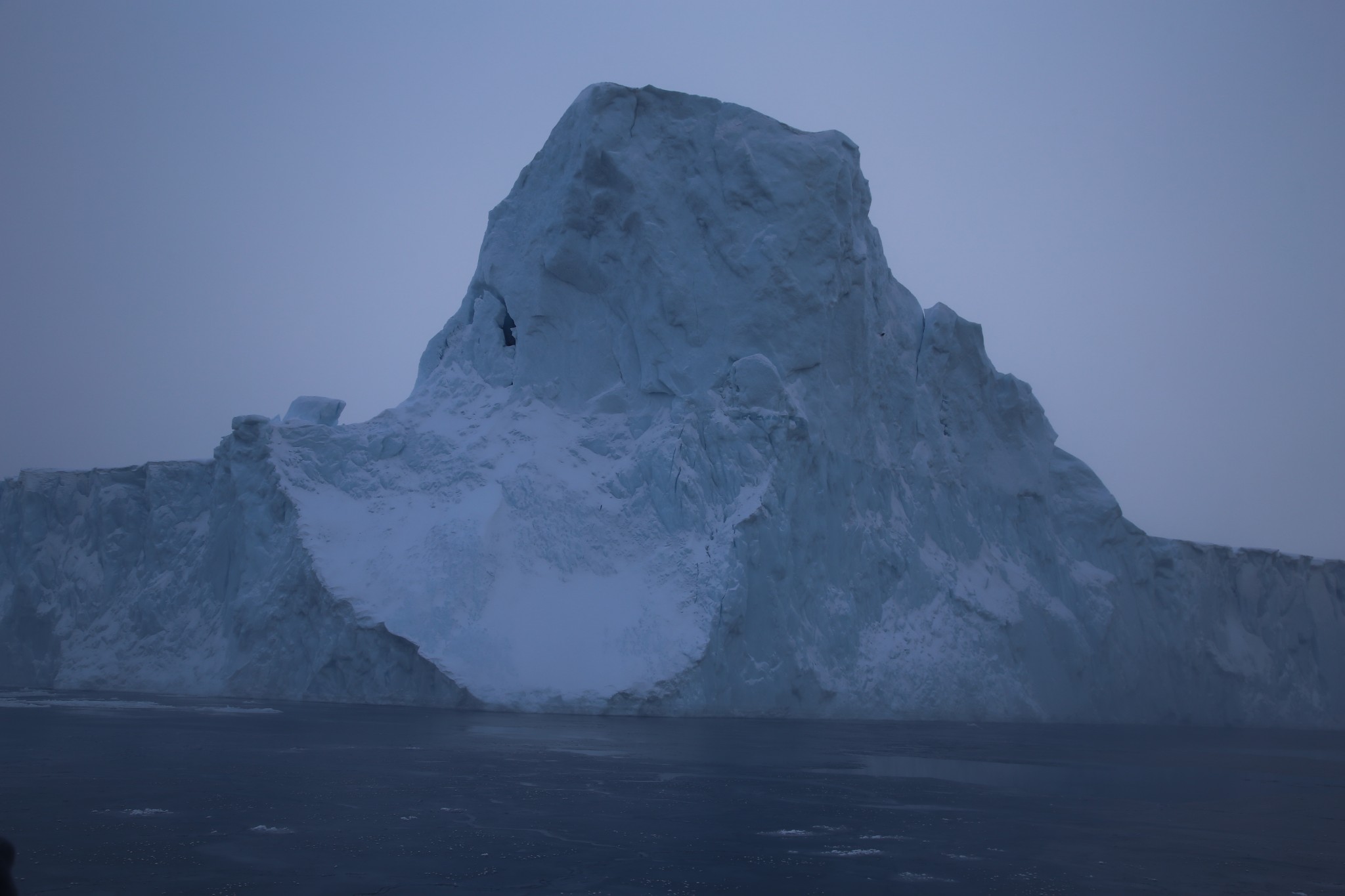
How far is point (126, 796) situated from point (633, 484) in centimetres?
1650

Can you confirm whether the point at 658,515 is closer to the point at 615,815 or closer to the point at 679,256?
the point at 679,256

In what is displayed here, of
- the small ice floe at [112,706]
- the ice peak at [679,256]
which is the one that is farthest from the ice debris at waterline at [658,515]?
the small ice floe at [112,706]

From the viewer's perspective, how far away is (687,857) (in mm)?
7848

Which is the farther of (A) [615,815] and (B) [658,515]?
(B) [658,515]

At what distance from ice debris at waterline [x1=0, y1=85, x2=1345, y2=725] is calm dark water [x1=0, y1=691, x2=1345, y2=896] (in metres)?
5.38

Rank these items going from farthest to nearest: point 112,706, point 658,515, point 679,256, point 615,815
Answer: point 679,256 → point 658,515 → point 112,706 → point 615,815

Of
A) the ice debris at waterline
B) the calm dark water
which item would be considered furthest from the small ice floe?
the ice debris at waterline

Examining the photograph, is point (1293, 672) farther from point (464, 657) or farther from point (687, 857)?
point (687, 857)

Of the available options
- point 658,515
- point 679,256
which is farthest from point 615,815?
point 679,256

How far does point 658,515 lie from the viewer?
25.0 metres

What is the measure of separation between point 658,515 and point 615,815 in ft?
51.4

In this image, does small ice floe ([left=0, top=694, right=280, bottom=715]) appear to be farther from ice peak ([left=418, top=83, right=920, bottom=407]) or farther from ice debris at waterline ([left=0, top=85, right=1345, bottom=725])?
ice peak ([left=418, top=83, right=920, bottom=407])

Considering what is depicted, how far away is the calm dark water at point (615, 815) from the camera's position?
7.21 m

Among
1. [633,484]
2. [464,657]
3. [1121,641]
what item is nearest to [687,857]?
[464,657]
